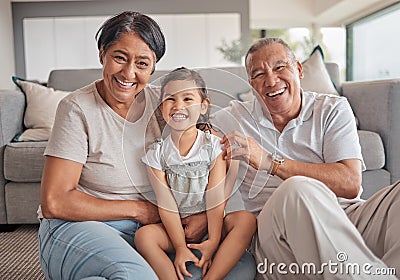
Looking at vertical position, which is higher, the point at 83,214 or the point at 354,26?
the point at 354,26

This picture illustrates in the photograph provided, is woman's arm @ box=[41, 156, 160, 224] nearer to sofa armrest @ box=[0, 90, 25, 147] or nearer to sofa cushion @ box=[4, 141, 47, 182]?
sofa cushion @ box=[4, 141, 47, 182]

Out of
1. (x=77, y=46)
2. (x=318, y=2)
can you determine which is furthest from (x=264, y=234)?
(x=318, y=2)

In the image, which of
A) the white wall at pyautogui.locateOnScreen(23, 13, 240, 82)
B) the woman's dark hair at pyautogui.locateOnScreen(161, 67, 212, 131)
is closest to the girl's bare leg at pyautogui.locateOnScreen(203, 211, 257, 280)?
the woman's dark hair at pyautogui.locateOnScreen(161, 67, 212, 131)

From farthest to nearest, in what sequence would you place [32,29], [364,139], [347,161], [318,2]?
[318,2]
[32,29]
[364,139]
[347,161]

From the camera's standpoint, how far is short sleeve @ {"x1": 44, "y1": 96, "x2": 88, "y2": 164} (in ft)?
4.65

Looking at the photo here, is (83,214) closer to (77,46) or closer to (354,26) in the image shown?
(77,46)

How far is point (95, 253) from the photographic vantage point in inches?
50.2

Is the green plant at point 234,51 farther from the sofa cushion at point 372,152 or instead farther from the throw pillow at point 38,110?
the sofa cushion at point 372,152

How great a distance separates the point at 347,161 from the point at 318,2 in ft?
22.9

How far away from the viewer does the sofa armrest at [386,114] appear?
2.77 metres

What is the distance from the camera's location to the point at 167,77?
1354 mm

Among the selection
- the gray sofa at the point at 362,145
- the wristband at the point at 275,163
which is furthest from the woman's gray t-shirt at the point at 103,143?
the gray sofa at the point at 362,145

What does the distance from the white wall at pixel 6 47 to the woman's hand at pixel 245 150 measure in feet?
18.5

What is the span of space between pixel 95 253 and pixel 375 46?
6.65 m
